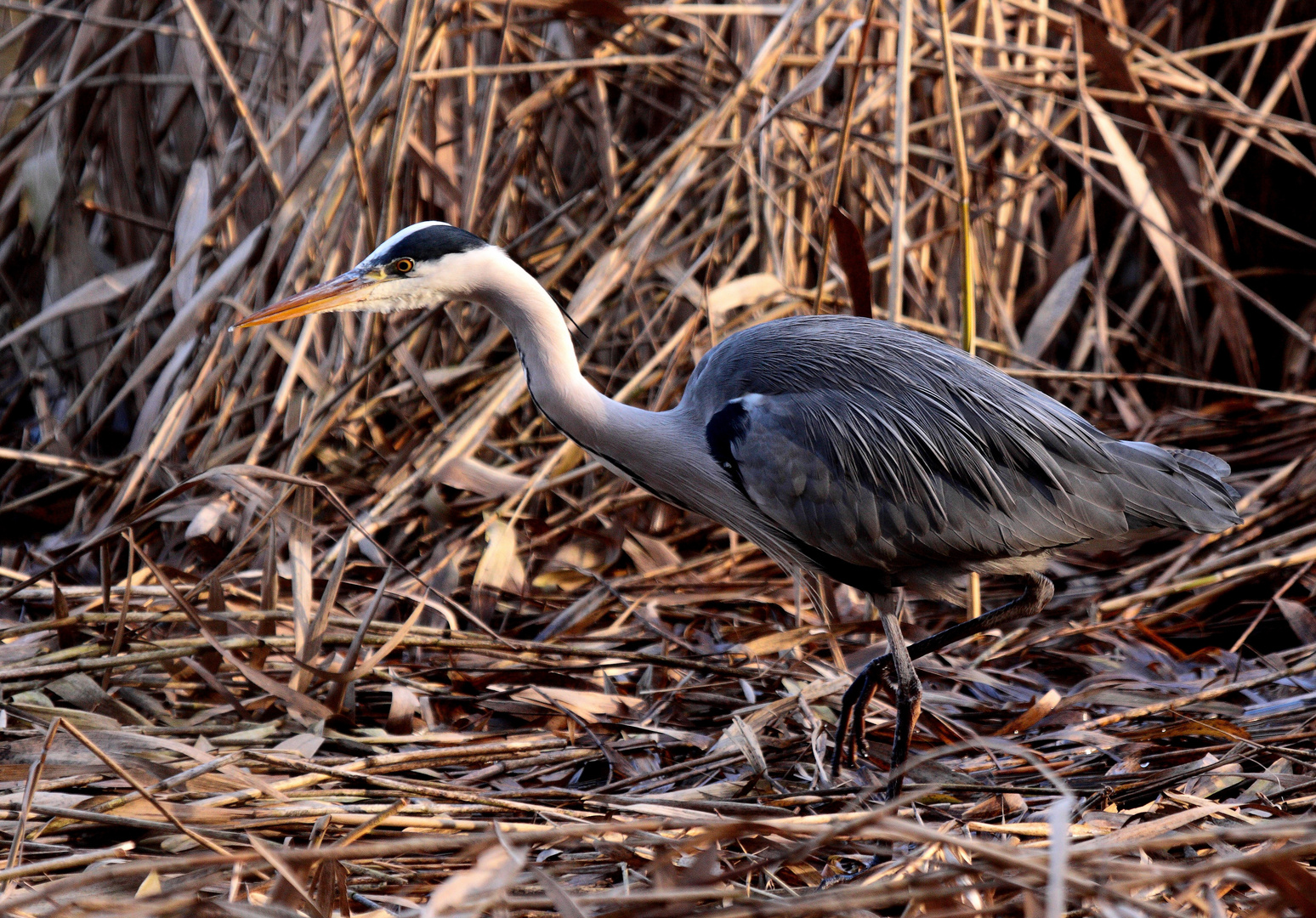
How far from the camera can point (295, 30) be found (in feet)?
12.3

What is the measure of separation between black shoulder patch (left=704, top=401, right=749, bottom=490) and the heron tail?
2.74 feet

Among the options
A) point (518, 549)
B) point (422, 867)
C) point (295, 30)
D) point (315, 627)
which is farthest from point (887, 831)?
point (295, 30)

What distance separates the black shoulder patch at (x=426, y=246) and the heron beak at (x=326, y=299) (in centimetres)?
6

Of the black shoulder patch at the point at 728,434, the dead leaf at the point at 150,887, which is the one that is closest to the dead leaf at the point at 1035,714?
the black shoulder patch at the point at 728,434

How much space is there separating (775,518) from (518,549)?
1.05 meters

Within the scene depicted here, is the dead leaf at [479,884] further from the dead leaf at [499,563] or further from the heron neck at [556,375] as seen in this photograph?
the dead leaf at [499,563]

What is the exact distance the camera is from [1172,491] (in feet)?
8.68

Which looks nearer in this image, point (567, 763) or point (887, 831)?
point (887, 831)

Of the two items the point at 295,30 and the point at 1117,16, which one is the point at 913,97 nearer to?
the point at 1117,16

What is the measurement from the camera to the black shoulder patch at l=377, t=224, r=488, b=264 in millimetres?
2482

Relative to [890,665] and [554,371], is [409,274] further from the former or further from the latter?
[890,665]

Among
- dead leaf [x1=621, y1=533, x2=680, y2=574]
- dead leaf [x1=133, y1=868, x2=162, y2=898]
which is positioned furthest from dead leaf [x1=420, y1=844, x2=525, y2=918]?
dead leaf [x1=621, y1=533, x2=680, y2=574]

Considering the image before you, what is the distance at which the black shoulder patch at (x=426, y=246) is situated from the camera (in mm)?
2482

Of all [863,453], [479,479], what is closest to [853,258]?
[863,453]
